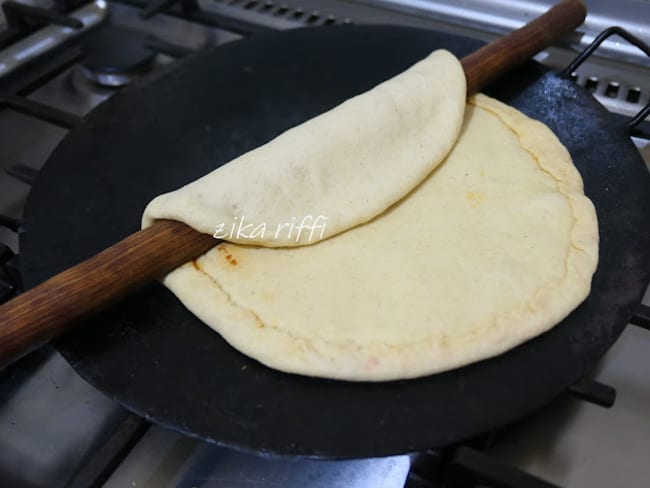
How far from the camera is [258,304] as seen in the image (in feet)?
1.99

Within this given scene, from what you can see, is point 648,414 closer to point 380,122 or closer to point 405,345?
point 405,345

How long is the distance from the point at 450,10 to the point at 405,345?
0.71 metres

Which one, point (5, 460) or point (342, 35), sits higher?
point (342, 35)

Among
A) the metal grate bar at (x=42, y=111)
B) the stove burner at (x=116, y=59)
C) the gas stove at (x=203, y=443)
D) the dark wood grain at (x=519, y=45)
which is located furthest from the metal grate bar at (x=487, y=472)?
the stove burner at (x=116, y=59)

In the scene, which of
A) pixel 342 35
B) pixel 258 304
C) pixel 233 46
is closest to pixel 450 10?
pixel 342 35

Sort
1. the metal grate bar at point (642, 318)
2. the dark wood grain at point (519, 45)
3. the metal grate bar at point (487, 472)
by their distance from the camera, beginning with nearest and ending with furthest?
the metal grate bar at point (487, 472), the metal grate bar at point (642, 318), the dark wood grain at point (519, 45)

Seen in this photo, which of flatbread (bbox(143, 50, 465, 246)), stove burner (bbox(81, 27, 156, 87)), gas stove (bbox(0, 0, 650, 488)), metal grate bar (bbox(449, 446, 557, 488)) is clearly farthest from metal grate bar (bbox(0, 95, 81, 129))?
metal grate bar (bbox(449, 446, 557, 488))

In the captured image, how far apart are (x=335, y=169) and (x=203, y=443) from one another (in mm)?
324

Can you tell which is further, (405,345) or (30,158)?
(30,158)

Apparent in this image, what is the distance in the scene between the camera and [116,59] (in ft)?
3.30

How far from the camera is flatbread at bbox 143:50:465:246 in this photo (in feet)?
2.12

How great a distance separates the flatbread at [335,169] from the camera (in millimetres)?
646

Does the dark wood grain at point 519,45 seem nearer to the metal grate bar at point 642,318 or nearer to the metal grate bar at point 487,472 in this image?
the metal grate bar at point 642,318

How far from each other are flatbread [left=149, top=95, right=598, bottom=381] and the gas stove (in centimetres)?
8
